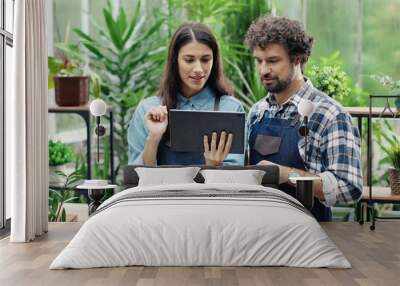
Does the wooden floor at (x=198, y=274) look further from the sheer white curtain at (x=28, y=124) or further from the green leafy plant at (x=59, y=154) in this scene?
the green leafy plant at (x=59, y=154)

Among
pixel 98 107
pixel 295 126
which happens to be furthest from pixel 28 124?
pixel 295 126

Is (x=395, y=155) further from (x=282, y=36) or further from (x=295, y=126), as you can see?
(x=282, y=36)

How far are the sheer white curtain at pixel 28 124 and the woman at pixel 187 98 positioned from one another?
1.23 metres

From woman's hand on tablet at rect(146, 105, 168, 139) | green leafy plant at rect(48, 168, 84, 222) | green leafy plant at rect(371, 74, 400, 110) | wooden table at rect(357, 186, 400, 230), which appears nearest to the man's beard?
green leafy plant at rect(371, 74, 400, 110)

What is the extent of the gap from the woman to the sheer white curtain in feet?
4.05

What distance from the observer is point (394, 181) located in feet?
24.4

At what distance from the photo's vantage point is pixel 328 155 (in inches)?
290

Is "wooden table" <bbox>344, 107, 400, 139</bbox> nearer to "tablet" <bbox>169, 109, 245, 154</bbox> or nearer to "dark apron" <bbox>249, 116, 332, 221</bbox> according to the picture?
"dark apron" <bbox>249, 116, 332, 221</bbox>

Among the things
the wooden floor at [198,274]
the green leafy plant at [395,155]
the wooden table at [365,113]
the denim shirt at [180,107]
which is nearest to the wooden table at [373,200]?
the green leafy plant at [395,155]

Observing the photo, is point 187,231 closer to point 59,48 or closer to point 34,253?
point 34,253

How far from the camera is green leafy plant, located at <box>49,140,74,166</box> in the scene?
7809 mm

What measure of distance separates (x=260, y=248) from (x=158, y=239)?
0.69m

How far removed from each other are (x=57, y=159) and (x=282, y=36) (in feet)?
8.69

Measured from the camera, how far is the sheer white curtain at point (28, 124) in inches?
249
